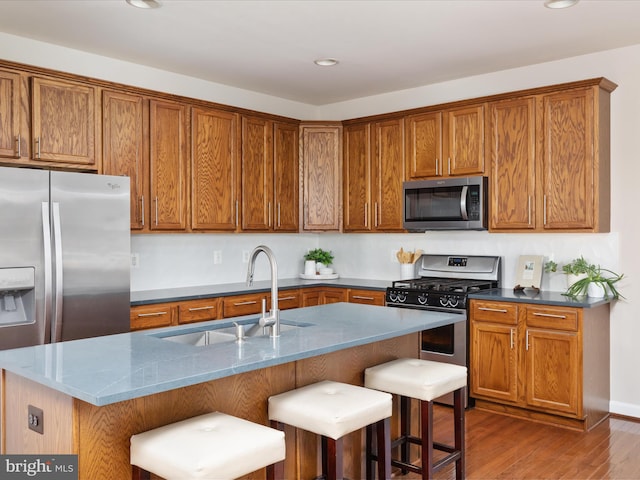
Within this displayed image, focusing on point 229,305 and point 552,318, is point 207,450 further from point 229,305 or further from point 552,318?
point 552,318

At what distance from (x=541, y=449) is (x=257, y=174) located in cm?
308

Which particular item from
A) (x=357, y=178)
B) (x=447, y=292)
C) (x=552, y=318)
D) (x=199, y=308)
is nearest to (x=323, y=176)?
(x=357, y=178)

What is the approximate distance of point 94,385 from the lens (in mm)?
1735

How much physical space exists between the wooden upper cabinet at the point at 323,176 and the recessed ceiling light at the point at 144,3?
2375mm

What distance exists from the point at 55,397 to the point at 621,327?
3.85 m

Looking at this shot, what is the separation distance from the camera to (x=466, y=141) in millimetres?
4652

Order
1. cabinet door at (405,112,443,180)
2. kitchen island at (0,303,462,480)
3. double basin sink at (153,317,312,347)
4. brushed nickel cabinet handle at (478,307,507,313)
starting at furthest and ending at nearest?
cabinet door at (405,112,443,180)
brushed nickel cabinet handle at (478,307,507,313)
double basin sink at (153,317,312,347)
kitchen island at (0,303,462,480)

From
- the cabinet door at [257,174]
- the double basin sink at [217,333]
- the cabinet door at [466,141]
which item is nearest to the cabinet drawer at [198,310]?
the cabinet door at [257,174]

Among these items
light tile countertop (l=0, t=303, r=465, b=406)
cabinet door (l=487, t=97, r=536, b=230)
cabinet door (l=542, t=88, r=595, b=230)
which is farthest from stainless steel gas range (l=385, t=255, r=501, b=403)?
light tile countertop (l=0, t=303, r=465, b=406)

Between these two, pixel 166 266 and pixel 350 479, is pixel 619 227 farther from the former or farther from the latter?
pixel 166 266

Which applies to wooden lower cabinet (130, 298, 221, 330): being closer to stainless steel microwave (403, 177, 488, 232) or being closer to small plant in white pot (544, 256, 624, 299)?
stainless steel microwave (403, 177, 488, 232)

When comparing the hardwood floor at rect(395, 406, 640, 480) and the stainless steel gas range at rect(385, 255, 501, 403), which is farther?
the stainless steel gas range at rect(385, 255, 501, 403)

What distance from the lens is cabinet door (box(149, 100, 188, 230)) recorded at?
4344 mm

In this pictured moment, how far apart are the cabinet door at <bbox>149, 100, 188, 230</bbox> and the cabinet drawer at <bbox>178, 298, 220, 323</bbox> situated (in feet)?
2.01
